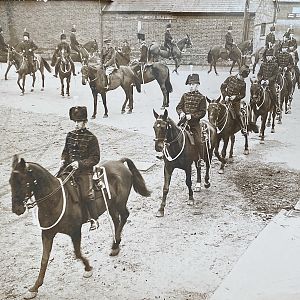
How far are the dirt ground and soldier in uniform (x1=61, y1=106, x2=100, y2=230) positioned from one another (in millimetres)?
216

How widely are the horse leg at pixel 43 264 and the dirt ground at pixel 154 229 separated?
0.36 ft

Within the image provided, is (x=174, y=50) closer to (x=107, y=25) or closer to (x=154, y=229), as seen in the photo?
(x=107, y=25)

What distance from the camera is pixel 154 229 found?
6324mm

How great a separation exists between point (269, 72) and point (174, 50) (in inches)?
355

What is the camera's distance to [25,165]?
13.2 ft

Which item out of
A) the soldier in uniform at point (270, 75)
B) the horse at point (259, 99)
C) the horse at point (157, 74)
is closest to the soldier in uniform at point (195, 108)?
the horse at point (259, 99)

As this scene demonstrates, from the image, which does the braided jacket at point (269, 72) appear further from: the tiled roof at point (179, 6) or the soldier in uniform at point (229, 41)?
the soldier in uniform at point (229, 41)

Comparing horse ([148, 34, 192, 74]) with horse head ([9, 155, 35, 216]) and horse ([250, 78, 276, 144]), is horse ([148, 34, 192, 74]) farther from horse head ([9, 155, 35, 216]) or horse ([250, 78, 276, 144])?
horse head ([9, 155, 35, 216])

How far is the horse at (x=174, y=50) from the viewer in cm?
1786

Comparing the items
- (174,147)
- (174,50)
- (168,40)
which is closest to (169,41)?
(168,40)

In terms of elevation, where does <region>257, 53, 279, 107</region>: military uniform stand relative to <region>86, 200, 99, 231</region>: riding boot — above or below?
above

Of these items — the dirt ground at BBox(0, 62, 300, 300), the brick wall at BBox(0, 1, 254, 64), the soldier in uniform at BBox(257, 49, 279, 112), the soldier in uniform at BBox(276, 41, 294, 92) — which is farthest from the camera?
the brick wall at BBox(0, 1, 254, 64)

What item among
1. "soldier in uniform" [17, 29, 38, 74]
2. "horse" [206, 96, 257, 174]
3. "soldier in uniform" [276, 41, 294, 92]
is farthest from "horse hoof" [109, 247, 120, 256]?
"soldier in uniform" [17, 29, 38, 74]

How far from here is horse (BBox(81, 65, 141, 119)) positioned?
11.8 m
